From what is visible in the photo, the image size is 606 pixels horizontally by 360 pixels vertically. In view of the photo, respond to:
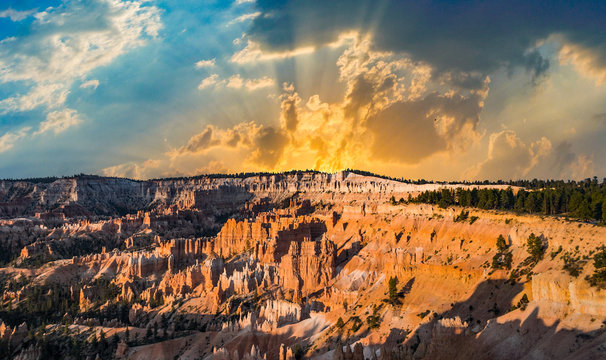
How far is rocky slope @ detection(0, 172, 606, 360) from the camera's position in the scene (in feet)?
124

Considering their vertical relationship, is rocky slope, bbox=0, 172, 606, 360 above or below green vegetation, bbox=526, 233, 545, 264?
below

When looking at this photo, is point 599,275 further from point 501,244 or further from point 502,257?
point 501,244

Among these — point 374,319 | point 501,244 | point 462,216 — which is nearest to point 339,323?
point 374,319

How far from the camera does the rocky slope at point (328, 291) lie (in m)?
37.7

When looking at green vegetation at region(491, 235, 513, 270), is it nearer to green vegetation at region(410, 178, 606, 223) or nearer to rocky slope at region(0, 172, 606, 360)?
rocky slope at region(0, 172, 606, 360)

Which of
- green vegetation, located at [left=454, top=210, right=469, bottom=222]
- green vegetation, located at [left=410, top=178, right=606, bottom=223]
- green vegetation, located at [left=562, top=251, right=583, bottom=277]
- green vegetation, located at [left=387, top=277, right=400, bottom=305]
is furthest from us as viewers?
green vegetation, located at [left=454, top=210, right=469, bottom=222]

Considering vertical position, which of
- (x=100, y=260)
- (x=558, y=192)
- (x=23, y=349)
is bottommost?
(x=23, y=349)

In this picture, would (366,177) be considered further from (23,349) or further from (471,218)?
(23,349)

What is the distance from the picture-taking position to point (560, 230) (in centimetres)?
5434

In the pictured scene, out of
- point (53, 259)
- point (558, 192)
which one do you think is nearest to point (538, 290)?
point (558, 192)

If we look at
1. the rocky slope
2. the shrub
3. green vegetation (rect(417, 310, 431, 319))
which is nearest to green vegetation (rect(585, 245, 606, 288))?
the rocky slope

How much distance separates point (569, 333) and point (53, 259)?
411 ft

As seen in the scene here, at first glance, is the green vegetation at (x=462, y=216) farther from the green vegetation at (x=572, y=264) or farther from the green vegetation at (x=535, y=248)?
the green vegetation at (x=572, y=264)

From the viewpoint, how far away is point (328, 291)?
249ft
